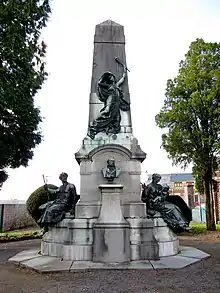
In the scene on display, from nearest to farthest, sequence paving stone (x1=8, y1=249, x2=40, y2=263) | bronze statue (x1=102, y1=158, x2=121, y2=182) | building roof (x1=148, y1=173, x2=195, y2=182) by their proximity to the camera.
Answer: paving stone (x1=8, y1=249, x2=40, y2=263), bronze statue (x1=102, y1=158, x2=121, y2=182), building roof (x1=148, y1=173, x2=195, y2=182)

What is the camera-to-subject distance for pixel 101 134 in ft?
25.3

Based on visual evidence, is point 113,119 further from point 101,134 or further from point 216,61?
point 216,61

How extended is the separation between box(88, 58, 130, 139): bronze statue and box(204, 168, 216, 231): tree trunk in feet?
28.5

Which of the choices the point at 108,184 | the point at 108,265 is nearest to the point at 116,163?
the point at 108,184

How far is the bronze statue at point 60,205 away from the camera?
7027mm

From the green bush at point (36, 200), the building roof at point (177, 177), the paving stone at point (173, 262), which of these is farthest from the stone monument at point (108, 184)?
the building roof at point (177, 177)

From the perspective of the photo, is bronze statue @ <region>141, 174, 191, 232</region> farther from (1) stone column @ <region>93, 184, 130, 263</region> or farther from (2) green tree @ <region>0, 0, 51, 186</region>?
(2) green tree @ <region>0, 0, 51, 186</region>

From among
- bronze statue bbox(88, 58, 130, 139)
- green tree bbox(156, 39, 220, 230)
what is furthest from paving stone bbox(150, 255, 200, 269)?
green tree bbox(156, 39, 220, 230)

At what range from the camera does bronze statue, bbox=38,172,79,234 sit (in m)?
7.03

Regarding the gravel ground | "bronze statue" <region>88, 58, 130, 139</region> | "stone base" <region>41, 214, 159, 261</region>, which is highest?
"bronze statue" <region>88, 58, 130, 139</region>

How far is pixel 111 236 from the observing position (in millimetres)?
6152

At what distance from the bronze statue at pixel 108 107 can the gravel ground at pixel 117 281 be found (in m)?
3.43

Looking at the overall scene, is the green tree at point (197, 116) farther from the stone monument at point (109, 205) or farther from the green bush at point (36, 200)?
the stone monument at point (109, 205)

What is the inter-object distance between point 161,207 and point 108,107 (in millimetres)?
2705
